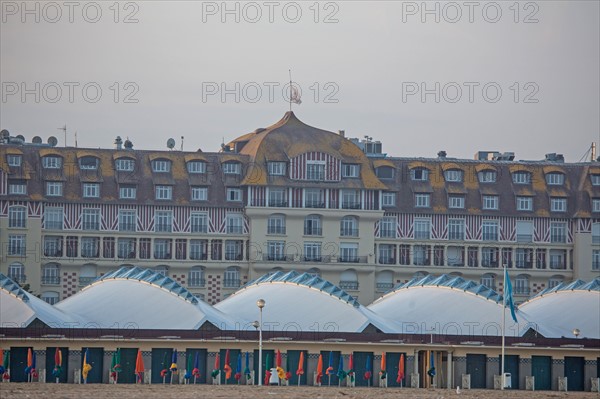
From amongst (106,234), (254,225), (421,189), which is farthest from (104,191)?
(421,189)

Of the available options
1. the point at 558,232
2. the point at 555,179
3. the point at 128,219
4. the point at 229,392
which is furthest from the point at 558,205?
the point at 229,392

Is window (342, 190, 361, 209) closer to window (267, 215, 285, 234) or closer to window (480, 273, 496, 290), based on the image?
window (267, 215, 285, 234)

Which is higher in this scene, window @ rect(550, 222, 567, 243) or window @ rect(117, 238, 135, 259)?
window @ rect(550, 222, 567, 243)

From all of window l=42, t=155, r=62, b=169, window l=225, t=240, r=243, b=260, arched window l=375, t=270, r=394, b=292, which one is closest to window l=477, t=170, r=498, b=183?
arched window l=375, t=270, r=394, b=292

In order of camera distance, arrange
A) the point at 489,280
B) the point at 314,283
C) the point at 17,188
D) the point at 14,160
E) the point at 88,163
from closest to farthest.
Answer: the point at 314,283 < the point at 17,188 < the point at 14,160 < the point at 88,163 < the point at 489,280

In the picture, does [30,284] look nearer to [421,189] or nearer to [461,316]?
[421,189]

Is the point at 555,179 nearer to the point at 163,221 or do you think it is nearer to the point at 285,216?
the point at 285,216

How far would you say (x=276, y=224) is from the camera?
146125 mm

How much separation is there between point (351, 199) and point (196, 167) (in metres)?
13.0

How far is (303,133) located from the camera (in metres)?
148

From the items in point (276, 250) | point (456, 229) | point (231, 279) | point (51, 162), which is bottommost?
point (231, 279)

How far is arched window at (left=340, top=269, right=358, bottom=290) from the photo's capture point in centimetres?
14662

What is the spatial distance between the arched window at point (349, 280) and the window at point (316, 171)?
8070 mm

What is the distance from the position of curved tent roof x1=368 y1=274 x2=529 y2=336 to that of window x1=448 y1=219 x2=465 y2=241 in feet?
114
